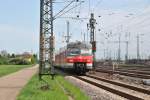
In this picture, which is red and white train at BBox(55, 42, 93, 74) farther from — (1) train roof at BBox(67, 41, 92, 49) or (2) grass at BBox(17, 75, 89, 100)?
(2) grass at BBox(17, 75, 89, 100)

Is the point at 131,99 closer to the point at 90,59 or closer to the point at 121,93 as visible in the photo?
the point at 121,93

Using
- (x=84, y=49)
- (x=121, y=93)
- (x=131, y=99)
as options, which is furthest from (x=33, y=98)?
(x=84, y=49)

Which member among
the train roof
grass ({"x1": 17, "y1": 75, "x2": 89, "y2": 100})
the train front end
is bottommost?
grass ({"x1": 17, "y1": 75, "x2": 89, "y2": 100})

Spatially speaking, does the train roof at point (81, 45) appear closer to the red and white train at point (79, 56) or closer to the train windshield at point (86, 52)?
the red and white train at point (79, 56)

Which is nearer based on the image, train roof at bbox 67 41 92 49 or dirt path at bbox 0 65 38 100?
dirt path at bbox 0 65 38 100

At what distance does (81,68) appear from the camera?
1869 inches

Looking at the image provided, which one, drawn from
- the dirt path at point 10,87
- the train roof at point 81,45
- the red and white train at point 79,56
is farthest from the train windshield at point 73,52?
the dirt path at point 10,87

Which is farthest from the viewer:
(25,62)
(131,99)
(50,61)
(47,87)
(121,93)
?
(25,62)

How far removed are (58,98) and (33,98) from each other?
1001mm

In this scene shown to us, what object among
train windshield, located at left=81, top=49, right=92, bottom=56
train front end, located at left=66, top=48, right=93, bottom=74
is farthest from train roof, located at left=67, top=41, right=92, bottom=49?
train windshield, located at left=81, top=49, right=92, bottom=56

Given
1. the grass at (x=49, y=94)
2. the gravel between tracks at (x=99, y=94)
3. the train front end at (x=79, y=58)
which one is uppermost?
the train front end at (x=79, y=58)

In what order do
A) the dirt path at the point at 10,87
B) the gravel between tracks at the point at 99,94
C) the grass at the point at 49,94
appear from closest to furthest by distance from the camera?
the grass at the point at 49,94
the dirt path at the point at 10,87
the gravel between tracks at the point at 99,94

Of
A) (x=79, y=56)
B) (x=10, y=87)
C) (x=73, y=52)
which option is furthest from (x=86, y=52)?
(x=10, y=87)

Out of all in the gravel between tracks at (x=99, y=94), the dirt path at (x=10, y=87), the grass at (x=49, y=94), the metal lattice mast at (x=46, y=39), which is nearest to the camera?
the grass at (x=49, y=94)
